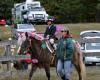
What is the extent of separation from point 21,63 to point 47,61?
3.36 feet

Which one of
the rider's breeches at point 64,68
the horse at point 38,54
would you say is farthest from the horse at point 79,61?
the rider's breeches at point 64,68

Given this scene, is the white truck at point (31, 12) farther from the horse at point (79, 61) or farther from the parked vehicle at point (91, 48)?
the horse at point (79, 61)

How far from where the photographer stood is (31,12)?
59.5 m

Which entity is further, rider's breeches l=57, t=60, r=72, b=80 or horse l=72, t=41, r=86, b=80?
horse l=72, t=41, r=86, b=80

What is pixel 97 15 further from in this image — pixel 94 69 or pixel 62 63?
pixel 62 63

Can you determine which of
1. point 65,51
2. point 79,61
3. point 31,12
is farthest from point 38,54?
point 31,12

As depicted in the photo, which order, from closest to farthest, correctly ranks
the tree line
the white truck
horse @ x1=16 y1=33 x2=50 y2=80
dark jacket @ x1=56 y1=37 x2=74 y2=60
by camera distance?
dark jacket @ x1=56 y1=37 x2=74 y2=60 → horse @ x1=16 y1=33 x2=50 y2=80 → the white truck → the tree line

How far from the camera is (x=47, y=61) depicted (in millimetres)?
15484

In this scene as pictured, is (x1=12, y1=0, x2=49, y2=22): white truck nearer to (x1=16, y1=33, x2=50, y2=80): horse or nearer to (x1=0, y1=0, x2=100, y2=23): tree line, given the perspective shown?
(x1=0, y1=0, x2=100, y2=23): tree line

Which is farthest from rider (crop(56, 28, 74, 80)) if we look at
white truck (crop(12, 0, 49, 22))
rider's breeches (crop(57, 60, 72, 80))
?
white truck (crop(12, 0, 49, 22))

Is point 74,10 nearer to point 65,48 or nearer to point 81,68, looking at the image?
point 81,68

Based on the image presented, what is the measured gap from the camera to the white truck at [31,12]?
5841 cm

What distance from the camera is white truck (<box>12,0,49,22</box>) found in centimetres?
5841

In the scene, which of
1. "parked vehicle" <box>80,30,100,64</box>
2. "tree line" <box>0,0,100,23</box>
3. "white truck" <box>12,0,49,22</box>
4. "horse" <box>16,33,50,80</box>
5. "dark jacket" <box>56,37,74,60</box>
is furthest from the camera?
"tree line" <box>0,0,100,23</box>
